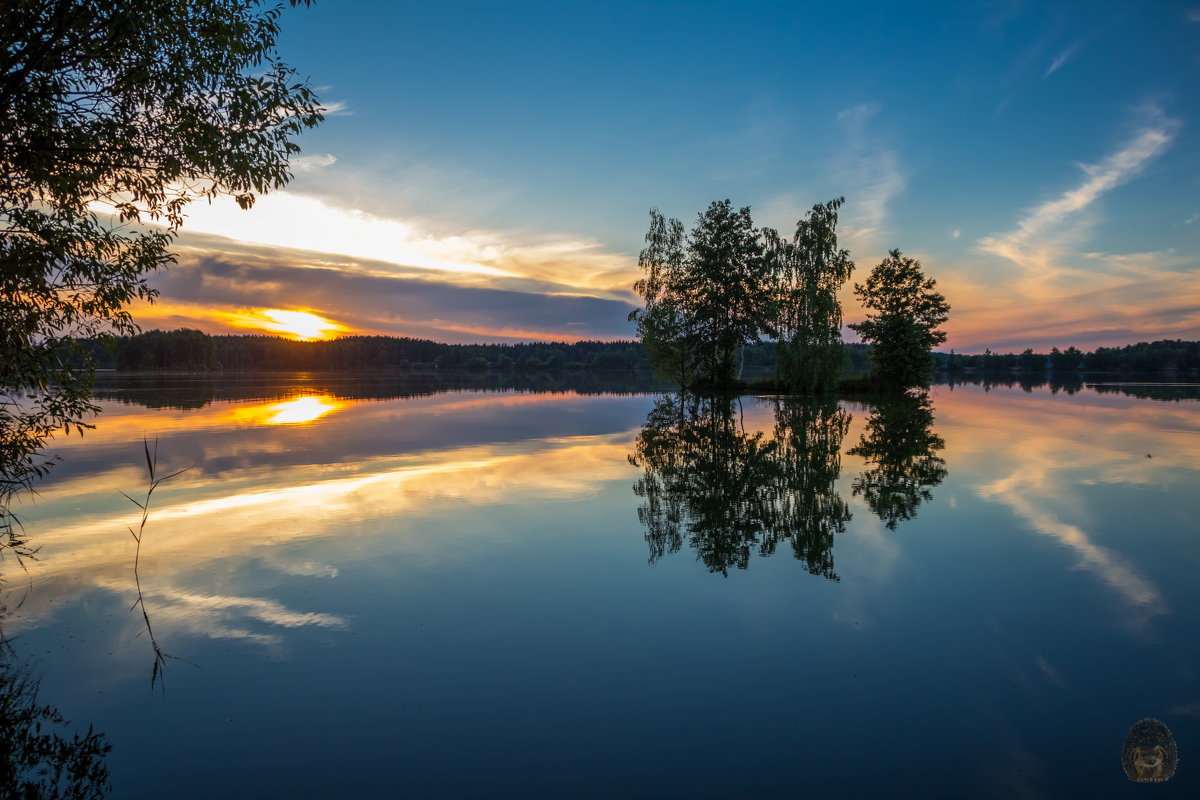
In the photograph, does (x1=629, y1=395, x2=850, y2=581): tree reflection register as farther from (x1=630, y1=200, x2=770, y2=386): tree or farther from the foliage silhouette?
(x1=630, y1=200, x2=770, y2=386): tree

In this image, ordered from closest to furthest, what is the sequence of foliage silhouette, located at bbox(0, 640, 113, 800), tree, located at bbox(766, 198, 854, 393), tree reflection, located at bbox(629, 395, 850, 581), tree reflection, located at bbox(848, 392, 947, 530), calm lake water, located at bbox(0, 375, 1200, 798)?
foliage silhouette, located at bbox(0, 640, 113, 800)
calm lake water, located at bbox(0, 375, 1200, 798)
tree reflection, located at bbox(629, 395, 850, 581)
tree reflection, located at bbox(848, 392, 947, 530)
tree, located at bbox(766, 198, 854, 393)

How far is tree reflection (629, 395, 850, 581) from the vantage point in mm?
10555

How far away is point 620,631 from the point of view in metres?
7.16

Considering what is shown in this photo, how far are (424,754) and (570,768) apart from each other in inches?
49.6

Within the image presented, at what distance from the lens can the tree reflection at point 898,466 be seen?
13.4 metres

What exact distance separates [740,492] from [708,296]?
43.9 meters

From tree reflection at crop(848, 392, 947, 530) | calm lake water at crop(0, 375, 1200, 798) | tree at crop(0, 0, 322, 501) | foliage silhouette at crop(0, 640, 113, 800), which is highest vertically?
tree at crop(0, 0, 322, 501)

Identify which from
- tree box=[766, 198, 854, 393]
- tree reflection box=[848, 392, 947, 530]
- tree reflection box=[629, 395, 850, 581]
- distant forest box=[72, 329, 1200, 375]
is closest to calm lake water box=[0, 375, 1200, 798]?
tree reflection box=[629, 395, 850, 581]

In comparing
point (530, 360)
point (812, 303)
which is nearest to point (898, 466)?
point (812, 303)

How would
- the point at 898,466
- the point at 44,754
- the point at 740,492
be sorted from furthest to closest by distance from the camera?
the point at 898,466
the point at 740,492
the point at 44,754

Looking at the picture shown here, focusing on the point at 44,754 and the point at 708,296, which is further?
the point at 708,296

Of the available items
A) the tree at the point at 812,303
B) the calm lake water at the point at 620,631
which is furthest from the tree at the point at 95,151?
the tree at the point at 812,303

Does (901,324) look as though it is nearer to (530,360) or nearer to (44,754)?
(44,754)

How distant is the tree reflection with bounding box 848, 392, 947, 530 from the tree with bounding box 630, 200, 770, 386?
25560mm
